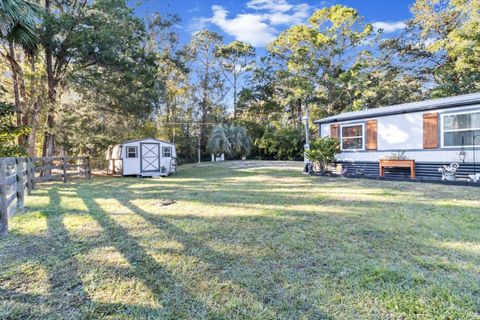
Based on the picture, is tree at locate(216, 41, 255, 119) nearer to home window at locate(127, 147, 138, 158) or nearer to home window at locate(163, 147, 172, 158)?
home window at locate(163, 147, 172, 158)

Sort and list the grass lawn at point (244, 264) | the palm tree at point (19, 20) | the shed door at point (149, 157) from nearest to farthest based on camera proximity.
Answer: the grass lawn at point (244, 264) → the palm tree at point (19, 20) → the shed door at point (149, 157)

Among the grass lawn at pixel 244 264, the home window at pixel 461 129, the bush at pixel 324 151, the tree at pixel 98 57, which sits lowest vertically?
the grass lawn at pixel 244 264

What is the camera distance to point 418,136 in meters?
8.57

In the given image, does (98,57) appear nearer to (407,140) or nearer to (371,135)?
(371,135)

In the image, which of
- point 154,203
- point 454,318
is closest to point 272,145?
point 154,203

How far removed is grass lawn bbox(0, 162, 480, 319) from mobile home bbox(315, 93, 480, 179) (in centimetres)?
390

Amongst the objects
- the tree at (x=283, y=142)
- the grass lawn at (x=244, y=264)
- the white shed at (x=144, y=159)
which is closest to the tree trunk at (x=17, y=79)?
the white shed at (x=144, y=159)

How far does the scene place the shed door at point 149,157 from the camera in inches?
534

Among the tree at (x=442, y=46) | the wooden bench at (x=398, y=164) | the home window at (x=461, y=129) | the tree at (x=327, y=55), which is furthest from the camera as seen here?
the tree at (x=327, y=55)

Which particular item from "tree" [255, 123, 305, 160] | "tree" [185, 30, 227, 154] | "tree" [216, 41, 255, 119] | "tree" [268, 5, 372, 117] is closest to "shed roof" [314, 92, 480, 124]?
"tree" [268, 5, 372, 117]

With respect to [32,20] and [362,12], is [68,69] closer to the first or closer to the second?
[32,20]

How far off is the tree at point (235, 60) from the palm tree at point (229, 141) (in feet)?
17.2

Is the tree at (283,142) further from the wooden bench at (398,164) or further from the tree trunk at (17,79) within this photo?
the tree trunk at (17,79)

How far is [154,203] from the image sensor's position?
542 centimetres
